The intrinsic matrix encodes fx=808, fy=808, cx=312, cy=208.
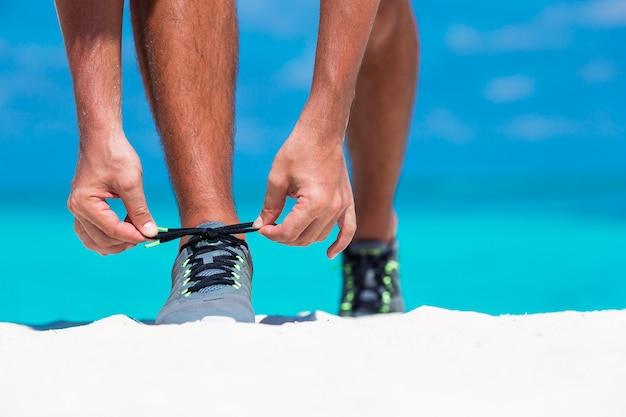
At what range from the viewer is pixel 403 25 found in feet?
6.18

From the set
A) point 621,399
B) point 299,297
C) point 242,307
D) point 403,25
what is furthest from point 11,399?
point 299,297

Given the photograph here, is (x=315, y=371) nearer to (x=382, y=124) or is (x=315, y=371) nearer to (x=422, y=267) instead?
(x=382, y=124)

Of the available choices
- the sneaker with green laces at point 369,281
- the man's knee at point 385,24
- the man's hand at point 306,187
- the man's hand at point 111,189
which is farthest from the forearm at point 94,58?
the sneaker with green laces at point 369,281

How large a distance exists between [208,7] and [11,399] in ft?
2.84

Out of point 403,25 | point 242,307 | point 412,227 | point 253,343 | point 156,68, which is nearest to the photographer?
point 253,343

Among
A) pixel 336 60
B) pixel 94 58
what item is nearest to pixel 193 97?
pixel 94 58

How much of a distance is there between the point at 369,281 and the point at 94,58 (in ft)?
2.83

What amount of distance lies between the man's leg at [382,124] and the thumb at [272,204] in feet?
2.22

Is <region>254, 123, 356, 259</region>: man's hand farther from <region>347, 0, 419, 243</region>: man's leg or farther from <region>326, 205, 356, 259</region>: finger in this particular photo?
<region>347, 0, 419, 243</region>: man's leg

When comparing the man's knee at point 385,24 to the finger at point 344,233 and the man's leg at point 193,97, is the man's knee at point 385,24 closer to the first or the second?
→ the man's leg at point 193,97

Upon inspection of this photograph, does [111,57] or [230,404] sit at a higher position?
[111,57]

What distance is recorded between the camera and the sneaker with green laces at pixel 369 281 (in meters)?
1.84

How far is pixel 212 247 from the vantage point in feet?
4.27

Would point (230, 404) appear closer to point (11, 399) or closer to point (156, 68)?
point (11, 399)
